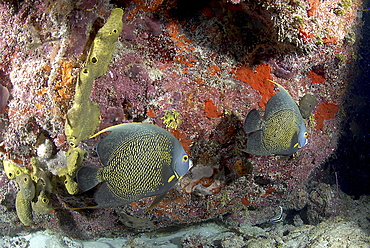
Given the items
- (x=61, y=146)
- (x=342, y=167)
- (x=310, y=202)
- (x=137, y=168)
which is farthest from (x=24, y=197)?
(x=342, y=167)

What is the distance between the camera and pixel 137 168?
68.9 inches

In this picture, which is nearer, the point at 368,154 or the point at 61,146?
the point at 61,146

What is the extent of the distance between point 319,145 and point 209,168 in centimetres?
199

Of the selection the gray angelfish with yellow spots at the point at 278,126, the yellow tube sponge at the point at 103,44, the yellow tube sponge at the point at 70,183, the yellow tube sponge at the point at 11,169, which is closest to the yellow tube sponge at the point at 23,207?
the yellow tube sponge at the point at 11,169

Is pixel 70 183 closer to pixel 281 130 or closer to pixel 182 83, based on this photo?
pixel 182 83

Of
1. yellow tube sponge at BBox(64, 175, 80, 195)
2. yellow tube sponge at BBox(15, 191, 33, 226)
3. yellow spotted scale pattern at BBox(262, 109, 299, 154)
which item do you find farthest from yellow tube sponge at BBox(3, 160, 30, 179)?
yellow spotted scale pattern at BBox(262, 109, 299, 154)

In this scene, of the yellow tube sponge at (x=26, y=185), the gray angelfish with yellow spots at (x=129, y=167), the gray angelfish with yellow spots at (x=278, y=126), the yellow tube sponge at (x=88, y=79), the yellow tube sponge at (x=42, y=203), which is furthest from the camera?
the yellow tube sponge at (x=42, y=203)

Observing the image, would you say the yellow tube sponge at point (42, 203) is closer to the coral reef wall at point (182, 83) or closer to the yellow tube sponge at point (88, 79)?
the coral reef wall at point (182, 83)

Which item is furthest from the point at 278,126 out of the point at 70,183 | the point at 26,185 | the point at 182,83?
the point at 26,185

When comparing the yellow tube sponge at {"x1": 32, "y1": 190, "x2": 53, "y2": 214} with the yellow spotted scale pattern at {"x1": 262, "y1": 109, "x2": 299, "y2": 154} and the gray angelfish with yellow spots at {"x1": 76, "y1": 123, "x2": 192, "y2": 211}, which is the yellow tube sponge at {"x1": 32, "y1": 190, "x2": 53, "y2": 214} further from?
the yellow spotted scale pattern at {"x1": 262, "y1": 109, "x2": 299, "y2": 154}

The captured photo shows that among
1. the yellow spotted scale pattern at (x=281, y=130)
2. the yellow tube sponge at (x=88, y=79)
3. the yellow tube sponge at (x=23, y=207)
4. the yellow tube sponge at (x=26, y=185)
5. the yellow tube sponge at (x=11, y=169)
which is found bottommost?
the yellow tube sponge at (x=23, y=207)

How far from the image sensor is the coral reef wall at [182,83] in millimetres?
2533

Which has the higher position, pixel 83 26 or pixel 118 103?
pixel 83 26

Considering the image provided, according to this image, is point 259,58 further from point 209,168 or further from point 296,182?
point 296,182
